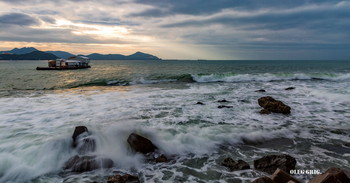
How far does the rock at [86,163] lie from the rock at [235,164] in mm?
3022

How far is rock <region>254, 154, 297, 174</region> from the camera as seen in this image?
16.3 feet

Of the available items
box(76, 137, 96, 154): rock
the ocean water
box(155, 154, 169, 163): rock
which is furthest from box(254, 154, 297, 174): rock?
box(76, 137, 96, 154): rock

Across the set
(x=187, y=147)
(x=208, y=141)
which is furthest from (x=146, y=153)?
(x=208, y=141)

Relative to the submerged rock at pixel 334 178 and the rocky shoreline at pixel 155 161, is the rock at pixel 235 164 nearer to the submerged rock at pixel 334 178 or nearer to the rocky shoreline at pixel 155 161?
the rocky shoreline at pixel 155 161

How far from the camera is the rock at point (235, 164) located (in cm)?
525

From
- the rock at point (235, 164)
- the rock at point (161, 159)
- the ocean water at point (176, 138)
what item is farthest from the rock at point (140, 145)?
the rock at point (235, 164)

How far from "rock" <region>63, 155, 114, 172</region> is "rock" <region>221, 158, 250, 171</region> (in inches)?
119

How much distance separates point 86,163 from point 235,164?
382 cm

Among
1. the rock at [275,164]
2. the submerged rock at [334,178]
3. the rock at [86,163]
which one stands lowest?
the rock at [86,163]

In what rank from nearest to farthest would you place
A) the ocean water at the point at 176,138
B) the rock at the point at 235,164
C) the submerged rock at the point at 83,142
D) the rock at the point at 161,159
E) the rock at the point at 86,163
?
the rock at the point at 235,164 < the ocean water at the point at 176,138 < the rock at the point at 86,163 < the rock at the point at 161,159 < the submerged rock at the point at 83,142

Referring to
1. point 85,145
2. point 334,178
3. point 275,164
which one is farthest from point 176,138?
point 334,178

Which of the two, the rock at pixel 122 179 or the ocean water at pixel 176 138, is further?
the ocean water at pixel 176 138

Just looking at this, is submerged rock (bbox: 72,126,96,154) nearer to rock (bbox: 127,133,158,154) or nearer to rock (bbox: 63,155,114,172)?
rock (bbox: 63,155,114,172)

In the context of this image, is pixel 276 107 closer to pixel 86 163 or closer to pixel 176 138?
pixel 176 138
